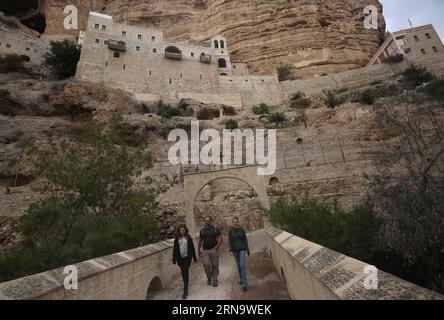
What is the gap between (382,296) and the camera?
181cm

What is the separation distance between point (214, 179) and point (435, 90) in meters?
19.2

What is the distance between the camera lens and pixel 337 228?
6227 mm

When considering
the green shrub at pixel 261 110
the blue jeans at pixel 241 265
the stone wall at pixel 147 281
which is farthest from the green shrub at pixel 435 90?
the stone wall at pixel 147 281

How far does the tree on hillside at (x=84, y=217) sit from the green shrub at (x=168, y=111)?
16379 mm

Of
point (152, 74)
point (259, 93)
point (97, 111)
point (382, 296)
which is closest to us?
point (382, 296)

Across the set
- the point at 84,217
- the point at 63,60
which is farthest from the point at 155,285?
the point at 63,60

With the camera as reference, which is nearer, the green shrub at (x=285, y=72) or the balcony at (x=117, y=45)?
the balcony at (x=117, y=45)

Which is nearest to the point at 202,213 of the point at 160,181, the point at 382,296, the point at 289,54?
the point at 160,181

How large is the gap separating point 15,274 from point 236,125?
20.4 m

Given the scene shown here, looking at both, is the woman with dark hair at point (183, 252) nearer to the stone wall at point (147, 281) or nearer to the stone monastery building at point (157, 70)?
the stone wall at point (147, 281)

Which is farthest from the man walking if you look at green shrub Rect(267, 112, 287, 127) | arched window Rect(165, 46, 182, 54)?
arched window Rect(165, 46, 182, 54)

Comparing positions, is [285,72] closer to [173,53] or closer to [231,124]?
[173,53]

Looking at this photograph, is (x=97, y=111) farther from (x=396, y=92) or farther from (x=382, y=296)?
(x=396, y=92)

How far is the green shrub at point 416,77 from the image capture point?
2542cm
